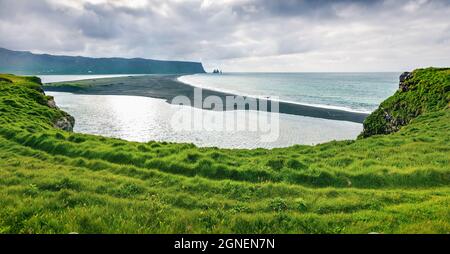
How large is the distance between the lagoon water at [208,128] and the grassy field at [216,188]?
15836 mm

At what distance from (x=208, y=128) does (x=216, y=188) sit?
33771 mm

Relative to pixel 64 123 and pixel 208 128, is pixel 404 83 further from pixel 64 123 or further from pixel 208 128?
pixel 64 123

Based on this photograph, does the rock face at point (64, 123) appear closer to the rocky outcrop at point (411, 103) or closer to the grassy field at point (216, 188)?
the grassy field at point (216, 188)

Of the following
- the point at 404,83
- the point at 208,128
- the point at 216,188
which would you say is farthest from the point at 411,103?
the point at 216,188

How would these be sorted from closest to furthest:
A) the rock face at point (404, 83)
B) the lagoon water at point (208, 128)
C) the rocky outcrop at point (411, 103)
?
the rocky outcrop at point (411, 103) < the lagoon water at point (208, 128) < the rock face at point (404, 83)

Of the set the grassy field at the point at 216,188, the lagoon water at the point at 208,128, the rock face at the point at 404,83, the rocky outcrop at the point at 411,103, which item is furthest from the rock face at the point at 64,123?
the rock face at the point at 404,83

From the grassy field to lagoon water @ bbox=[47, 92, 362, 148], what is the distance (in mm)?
15836

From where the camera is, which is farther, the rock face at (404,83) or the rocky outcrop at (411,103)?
the rock face at (404,83)

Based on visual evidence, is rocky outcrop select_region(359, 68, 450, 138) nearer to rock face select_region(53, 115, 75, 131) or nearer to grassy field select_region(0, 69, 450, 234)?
grassy field select_region(0, 69, 450, 234)

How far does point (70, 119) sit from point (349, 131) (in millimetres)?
41380

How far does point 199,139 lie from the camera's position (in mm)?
39938

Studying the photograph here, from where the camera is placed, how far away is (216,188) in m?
14.1

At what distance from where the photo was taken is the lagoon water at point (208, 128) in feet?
131
